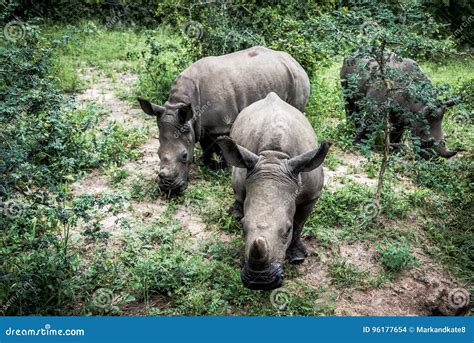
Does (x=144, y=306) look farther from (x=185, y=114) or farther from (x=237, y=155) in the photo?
(x=185, y=114)

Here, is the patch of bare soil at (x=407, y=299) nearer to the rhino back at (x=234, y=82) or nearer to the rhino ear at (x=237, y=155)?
the rhino ear at (x=237, y=155)

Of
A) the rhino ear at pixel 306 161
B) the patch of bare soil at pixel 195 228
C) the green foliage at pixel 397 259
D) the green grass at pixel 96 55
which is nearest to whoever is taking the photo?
the rhino ear at pixel 306 161

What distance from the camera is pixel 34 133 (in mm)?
5551

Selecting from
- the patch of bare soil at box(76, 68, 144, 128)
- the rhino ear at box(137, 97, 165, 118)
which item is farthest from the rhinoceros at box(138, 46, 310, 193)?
the patch of bare soil at box(76, 68, 144, 128)

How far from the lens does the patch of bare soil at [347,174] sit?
8430 millimetres

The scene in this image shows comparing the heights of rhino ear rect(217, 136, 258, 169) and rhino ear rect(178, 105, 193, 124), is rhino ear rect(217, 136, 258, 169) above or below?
above

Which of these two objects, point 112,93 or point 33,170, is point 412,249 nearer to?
point 33,170

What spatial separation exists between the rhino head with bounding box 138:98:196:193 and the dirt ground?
0.38 meters

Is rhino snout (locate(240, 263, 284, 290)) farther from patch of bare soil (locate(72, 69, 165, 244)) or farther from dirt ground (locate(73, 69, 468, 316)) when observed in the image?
patch of bare soil (locate(72, 69, 165, 244))

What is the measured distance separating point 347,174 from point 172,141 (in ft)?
10.1

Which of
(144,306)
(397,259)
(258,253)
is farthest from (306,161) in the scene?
(144,306)

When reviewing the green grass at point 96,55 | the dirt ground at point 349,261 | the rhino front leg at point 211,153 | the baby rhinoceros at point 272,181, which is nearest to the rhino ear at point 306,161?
the baby rhinoceros at point 272,181

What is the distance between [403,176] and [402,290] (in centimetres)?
318

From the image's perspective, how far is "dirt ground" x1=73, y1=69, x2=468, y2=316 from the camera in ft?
18.9
